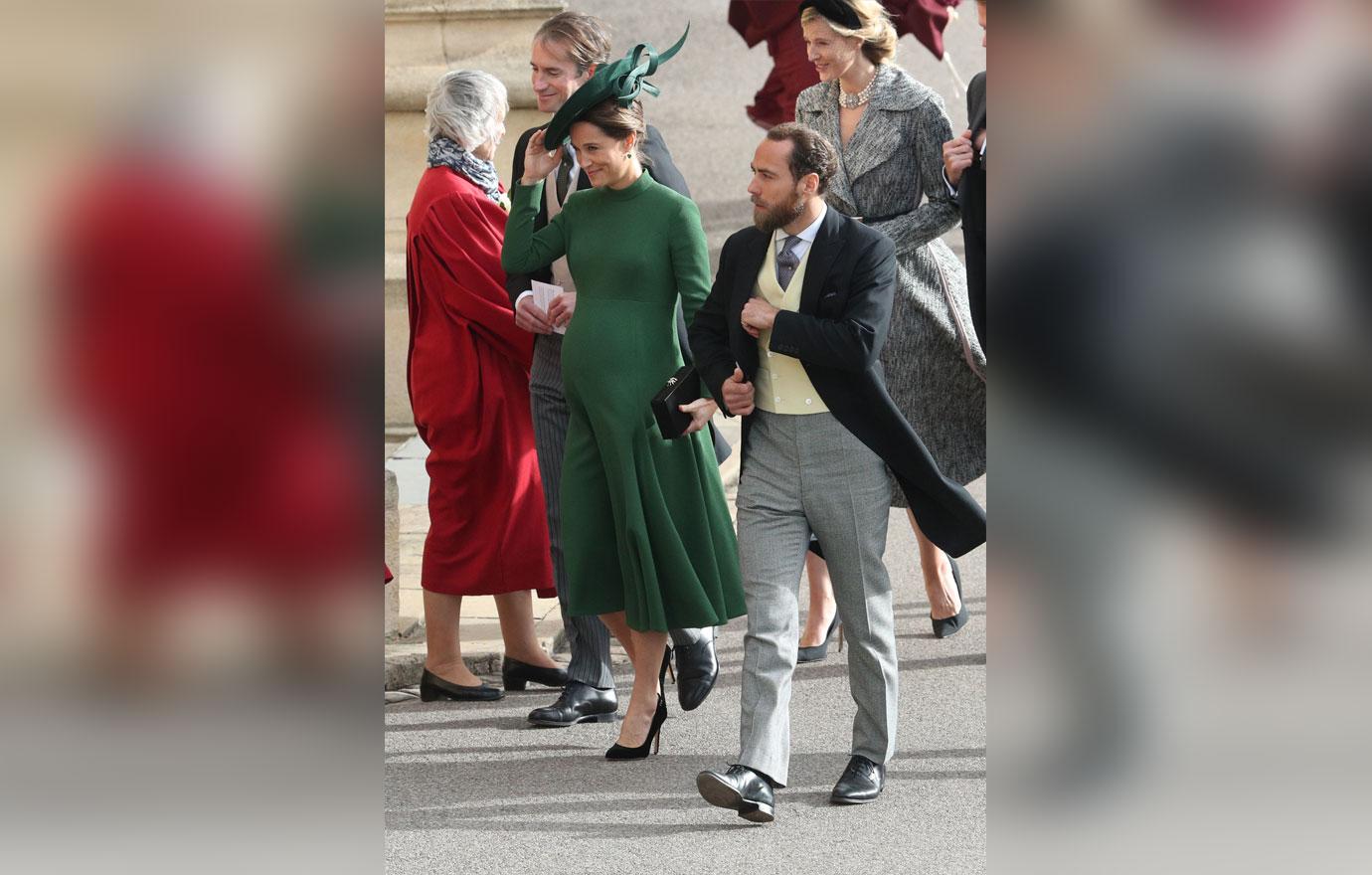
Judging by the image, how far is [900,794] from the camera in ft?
14.9

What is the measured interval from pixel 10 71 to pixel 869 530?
340 centimetres

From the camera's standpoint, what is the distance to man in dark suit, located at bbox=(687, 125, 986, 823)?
425cm

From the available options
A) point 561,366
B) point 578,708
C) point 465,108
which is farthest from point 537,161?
point 578,708

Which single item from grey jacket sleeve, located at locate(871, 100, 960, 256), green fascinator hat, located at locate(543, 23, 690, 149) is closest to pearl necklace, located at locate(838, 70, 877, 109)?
grey jacket sleeve, located at locate(871, 100, 960, 256)

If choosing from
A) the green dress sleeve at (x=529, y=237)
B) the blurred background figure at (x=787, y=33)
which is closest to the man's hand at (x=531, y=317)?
the green dress sleeve at (x=529, y=237)

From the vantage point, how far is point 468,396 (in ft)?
18.3

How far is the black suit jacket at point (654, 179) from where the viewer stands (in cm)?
501

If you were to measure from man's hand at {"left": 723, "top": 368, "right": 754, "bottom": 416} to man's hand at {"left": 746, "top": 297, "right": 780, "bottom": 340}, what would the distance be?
0.42 feet

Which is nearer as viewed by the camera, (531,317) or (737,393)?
(737,393)

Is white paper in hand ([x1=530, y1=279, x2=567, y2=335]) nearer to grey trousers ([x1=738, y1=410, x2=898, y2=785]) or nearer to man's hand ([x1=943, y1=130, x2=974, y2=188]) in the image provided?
grey trousers ([x1=738, y1=410, x2=898, y2=785])

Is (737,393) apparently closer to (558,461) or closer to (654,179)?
(654,179)

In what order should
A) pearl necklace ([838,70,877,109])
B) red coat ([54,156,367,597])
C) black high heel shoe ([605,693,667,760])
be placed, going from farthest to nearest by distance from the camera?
pearl necklace ([838,70,877,109]), black high heel shoe ([605,693,667,760]), red coat ([54,156,367,597])

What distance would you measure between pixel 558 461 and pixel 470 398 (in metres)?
0.38

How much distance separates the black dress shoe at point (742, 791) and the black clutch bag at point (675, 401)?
93cm
